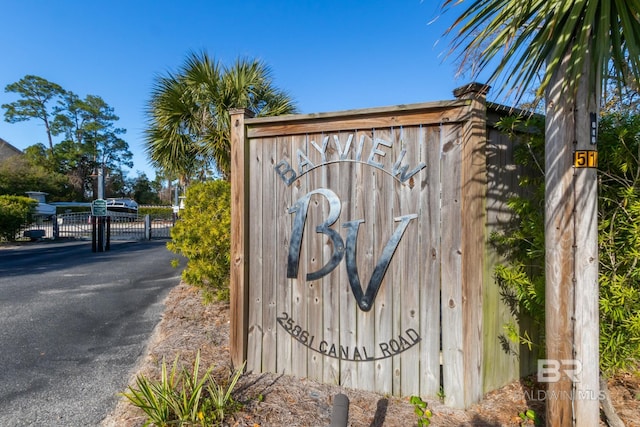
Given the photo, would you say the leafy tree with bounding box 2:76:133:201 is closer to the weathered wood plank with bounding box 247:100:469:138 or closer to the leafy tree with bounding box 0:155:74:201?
the leafy tree with bounding box 0:155:74:201

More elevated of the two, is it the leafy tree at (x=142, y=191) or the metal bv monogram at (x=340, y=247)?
the leafy tree at (x=142, y=191)

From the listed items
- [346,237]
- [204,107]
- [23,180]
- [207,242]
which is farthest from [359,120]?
[23,180]

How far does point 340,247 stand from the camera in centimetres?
258

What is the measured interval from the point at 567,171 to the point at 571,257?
1.46 ft

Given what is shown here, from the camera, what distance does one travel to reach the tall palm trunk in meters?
1.81

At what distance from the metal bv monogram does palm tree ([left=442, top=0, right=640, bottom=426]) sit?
85 centimetres

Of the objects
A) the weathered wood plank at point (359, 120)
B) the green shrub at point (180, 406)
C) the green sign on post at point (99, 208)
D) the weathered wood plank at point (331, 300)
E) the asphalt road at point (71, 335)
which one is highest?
the weathered wood plank at point (359, 120)

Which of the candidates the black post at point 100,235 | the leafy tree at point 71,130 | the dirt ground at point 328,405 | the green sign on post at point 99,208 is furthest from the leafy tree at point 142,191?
the dirt ground at point 328,405

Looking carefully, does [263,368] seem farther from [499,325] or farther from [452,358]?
[499,325]

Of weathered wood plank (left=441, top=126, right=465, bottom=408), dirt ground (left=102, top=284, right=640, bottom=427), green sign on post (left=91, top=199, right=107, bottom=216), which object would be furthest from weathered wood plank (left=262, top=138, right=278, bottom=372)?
green sign on post (left=91, top=199, right=107, bottom=216)

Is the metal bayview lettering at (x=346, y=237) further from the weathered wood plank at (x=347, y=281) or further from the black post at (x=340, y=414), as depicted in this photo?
the black post at (x=340, y=414)

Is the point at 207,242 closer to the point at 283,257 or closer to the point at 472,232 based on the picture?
the point at 283,257

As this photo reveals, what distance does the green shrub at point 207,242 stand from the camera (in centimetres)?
422

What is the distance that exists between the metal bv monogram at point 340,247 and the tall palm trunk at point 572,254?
2.72 ft
